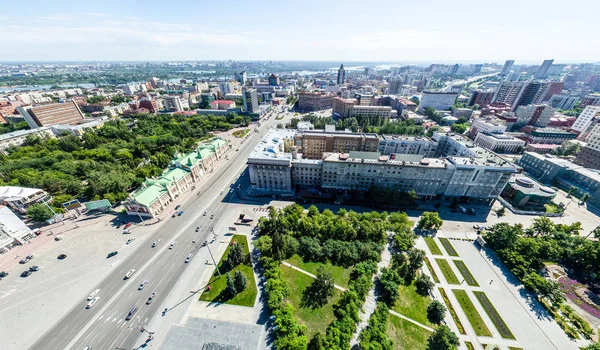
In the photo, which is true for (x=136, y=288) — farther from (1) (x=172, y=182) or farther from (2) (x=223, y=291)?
(1) (x=172, y=182)

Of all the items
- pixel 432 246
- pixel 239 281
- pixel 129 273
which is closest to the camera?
pixel 239 281

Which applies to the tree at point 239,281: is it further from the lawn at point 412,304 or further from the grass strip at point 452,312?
the grass strip at point 452,312

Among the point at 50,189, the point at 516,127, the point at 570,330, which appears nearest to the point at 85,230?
the point at 50,189

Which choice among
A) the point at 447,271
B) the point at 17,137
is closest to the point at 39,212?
the point at 17,137

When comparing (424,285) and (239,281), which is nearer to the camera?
(239,281)

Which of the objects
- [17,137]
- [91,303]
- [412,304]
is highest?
[17,137]

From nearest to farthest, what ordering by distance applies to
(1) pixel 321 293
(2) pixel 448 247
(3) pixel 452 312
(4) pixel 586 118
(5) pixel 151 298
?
(3) pixel 452 312
(1) pixel 321 293
(5) pixel 151 298
(2) pixel 448 247
(4) pixel 586 118

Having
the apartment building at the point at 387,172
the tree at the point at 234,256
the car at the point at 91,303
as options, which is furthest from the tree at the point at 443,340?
the car at the point at 91,303

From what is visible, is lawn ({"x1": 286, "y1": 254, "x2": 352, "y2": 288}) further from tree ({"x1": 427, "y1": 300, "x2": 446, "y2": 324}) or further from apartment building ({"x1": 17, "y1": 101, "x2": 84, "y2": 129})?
apartment building ({"x1": 17, "y1": 101, "x2": 84, "y2": 129})
